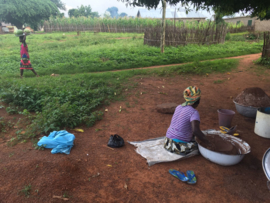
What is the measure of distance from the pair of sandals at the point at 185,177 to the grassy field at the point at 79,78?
210 centimetres

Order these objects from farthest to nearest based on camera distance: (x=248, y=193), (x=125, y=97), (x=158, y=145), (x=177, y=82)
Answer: (x=177, y=82) → (x=125, y=97) → (x=158, y=145) → (x=248, y=193)

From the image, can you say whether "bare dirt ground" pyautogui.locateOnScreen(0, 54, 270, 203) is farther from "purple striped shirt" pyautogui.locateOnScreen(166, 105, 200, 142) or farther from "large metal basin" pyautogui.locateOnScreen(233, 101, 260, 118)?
"purple striped shirt" pyautogui.locateOnScreen(166, 105, 200, 142)

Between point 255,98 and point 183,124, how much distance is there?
229 centimetres

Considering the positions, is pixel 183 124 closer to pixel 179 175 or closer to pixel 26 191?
pixel 179 175

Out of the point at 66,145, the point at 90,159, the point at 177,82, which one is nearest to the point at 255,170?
the point at 90,159

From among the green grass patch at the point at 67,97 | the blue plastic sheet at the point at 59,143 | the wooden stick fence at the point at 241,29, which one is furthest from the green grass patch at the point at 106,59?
the wooden stick fence at the point at 241,29

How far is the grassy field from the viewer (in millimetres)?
4344

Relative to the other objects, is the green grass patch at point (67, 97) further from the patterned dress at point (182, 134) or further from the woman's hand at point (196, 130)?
the woman's hand at point (196, 130)

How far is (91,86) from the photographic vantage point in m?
6.29

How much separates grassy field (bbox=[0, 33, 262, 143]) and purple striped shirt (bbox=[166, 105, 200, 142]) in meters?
1.86

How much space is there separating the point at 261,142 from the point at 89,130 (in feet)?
10.6

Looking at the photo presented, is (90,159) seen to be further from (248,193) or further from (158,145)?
(248,193)

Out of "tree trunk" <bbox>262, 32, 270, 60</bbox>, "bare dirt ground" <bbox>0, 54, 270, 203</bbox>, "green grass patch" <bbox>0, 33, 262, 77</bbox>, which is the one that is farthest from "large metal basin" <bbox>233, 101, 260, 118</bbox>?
"tree trunk" <bbox>262, 32, 270, 60</bbox>

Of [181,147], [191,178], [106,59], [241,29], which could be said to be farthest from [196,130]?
[241,29]
